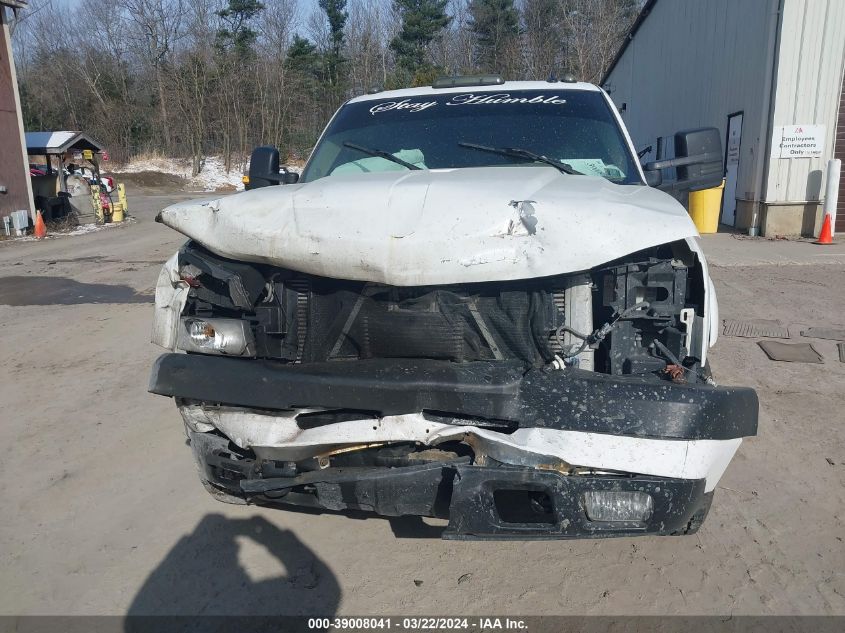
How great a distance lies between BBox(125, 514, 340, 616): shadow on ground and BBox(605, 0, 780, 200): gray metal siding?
1229 centimetres

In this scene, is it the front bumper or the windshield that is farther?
the windshield

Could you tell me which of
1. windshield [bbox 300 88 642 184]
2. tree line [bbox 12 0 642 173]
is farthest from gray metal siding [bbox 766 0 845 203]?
tree line [bbox 12 0 642 173]

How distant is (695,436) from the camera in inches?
85.9

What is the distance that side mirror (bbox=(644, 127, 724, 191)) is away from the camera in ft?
11.6

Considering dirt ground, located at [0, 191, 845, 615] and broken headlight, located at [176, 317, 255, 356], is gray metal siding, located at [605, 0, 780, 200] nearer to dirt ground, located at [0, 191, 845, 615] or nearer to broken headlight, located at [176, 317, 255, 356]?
dirt ground, located at [0, 191, 845, 615]

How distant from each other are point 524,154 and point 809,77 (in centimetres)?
1088

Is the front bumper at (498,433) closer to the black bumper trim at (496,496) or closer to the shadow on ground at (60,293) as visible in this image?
the black bumper trim at (496,496)

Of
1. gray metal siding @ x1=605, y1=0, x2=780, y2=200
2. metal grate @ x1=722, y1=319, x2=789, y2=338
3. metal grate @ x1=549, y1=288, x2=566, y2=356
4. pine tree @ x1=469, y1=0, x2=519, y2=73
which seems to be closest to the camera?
metal grate @ x1=549, y1=288, x2=566, y2=356

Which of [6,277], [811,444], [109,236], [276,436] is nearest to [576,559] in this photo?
[276,436]

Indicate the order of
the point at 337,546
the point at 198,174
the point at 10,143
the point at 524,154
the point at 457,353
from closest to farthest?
1. the point at 457,353
2. the point at 337,546
3. the point at 524,154
4. the point at 10,143
5. the point at 198,174

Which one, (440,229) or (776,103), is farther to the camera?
(776,103)

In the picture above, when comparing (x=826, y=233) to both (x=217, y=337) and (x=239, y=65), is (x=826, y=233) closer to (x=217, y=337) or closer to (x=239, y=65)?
(x=217, y=337)

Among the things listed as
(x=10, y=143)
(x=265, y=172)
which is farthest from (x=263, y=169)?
(x=10, y=143)

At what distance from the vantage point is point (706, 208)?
12969 millimetres
